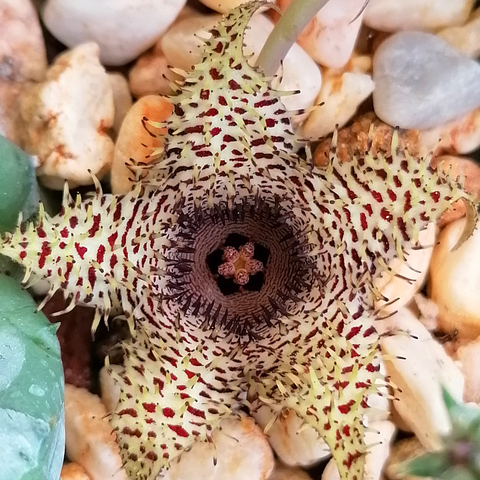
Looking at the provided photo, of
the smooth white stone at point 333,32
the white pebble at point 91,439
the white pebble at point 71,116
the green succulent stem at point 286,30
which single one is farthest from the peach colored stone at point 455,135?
the white pebble at point 91,439

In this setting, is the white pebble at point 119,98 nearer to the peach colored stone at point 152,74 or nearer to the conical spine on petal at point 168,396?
the peach colored stone at point 152,74

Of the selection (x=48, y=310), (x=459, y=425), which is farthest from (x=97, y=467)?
(x=459, y=425)

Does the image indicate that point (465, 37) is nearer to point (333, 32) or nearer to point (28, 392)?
point (333, 32)

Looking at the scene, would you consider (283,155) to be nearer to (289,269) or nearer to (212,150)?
(212,150)

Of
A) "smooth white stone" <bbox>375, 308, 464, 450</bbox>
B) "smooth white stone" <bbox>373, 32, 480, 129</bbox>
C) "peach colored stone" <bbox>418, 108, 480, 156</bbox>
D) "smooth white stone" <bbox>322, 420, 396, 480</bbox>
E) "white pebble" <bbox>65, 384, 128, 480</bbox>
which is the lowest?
"white pebble" <bbox>65, 384, 128, 480</bbox>

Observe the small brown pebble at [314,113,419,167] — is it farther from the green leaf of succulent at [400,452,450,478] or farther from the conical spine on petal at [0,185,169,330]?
the green leaf of succulent at [400,452,450,478]

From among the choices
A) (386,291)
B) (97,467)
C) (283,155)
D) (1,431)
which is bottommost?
(97,467)

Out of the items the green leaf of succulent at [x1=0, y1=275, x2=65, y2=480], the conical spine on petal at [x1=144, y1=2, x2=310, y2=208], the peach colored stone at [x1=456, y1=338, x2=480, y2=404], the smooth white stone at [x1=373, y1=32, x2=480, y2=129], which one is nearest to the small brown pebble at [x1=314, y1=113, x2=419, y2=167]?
the smooth white stone at [x1=373, y1=32, x2=480, y2=129]
